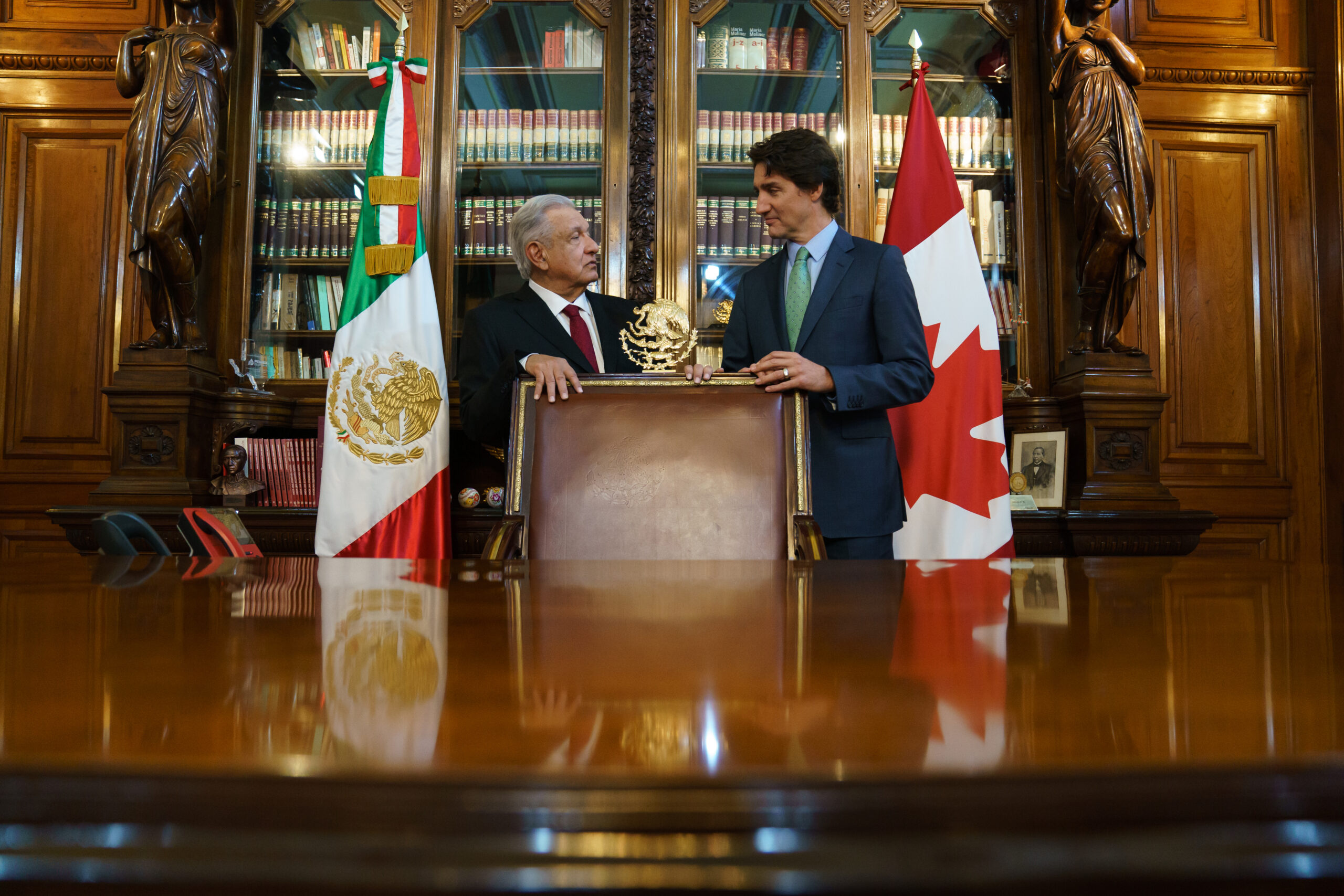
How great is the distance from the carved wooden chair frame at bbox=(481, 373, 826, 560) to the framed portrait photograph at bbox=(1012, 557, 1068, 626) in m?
0.59

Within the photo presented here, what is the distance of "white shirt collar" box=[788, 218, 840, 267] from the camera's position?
7.23 feet

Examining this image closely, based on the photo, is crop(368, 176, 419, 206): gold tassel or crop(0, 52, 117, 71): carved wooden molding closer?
crop(368, 176, 419, 206): gold tassel

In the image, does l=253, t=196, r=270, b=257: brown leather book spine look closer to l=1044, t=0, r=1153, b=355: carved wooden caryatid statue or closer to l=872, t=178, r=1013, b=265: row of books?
l=872, t=178, r=1013, b=265: row of books

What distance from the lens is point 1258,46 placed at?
372cm

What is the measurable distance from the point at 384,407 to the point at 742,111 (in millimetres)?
1770

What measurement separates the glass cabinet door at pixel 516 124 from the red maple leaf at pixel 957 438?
1446mm

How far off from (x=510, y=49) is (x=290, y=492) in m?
1.89

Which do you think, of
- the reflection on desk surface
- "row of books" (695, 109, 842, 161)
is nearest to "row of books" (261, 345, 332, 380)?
"row of books" (695, 109, 842, 161)

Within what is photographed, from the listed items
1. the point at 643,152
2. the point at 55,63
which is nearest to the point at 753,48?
the point at 643,152

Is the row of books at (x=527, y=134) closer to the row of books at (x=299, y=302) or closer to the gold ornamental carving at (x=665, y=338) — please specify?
the row of books at (x=299, y=302)

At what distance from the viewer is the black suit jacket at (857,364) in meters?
1.97

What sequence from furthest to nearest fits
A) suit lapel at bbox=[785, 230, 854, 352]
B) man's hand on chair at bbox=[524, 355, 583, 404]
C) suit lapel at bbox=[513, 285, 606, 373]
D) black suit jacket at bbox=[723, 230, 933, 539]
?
suit lapel at bbox=[513, 285, 606, 373] → suit lapel at bbox=[785, 230, 854, 352] → black suit jacket at bbox=[723, 230, 933, 539] → man's hand on chair at bbox=[524, 355, 583, 404]

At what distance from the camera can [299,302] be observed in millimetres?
3492

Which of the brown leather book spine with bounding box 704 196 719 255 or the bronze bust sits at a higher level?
the brown leather book spine with bounding box 704 196 719 255
